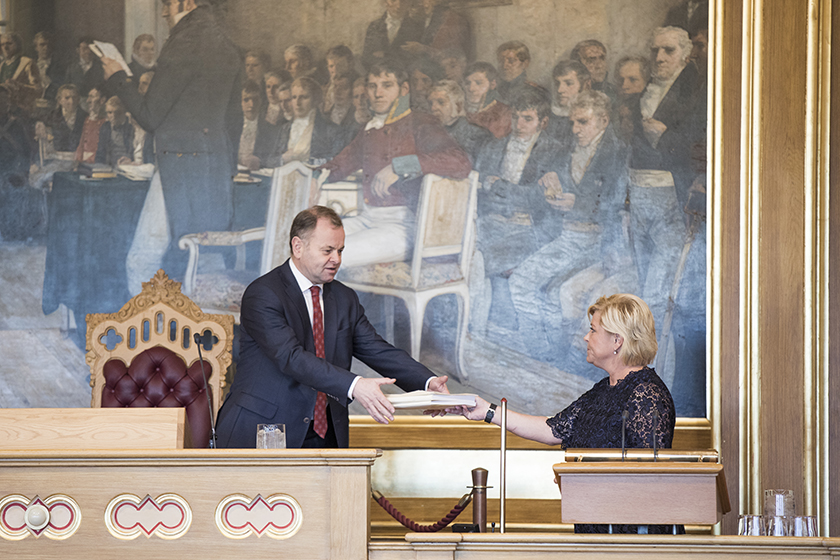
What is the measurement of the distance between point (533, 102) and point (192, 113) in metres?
1.96

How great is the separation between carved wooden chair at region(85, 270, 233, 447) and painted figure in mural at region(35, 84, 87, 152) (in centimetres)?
107

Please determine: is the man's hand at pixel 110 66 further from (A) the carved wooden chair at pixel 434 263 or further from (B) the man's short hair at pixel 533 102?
(B) the man's short hair at pixel 533 102

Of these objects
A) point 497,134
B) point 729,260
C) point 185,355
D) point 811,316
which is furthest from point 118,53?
point 811,316

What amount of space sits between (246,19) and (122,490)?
342 centimetres

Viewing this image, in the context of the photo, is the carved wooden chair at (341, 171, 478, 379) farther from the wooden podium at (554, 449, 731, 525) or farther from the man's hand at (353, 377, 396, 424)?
the wooden podium at (554, 449, 731, 525)

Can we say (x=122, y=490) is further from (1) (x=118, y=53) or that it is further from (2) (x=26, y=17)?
(2) (x=26, y=17)

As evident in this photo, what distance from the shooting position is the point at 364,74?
5.30 metres

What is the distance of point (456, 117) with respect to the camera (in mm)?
5238

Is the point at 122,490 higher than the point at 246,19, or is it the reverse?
the point at 246,19

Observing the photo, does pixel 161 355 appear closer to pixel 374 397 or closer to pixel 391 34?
pixel 374 397

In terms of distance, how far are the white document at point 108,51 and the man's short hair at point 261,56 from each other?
0.72 m

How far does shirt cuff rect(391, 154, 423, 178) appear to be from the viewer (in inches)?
206

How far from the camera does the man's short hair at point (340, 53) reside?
5.32m

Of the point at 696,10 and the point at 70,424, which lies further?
the point at 696,10
